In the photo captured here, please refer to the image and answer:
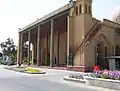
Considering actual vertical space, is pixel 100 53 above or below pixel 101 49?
below


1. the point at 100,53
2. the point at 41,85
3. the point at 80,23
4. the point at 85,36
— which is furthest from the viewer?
the point at 100,53

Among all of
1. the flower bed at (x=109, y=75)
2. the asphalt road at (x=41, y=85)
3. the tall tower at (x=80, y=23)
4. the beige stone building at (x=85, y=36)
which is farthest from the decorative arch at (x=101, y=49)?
the flower bed at (x=109, y=75)

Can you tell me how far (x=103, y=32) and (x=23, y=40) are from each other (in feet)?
86.4

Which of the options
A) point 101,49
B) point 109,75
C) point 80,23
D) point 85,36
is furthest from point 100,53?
point 109,75

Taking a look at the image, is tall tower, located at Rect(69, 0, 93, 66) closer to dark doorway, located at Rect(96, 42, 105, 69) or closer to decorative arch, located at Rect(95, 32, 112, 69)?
decorative arch, located at Rect(95, 32, 112, 69)

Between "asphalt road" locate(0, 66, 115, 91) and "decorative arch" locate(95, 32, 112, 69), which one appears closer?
"asphalt road" locate(0, 66, 115, 91)

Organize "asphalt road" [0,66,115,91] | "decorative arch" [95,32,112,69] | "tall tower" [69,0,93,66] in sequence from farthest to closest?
"decorative arch" [95,32,112,69], "tall tower" [69,0,93,66], "asphalt road" [0,66,115,91]

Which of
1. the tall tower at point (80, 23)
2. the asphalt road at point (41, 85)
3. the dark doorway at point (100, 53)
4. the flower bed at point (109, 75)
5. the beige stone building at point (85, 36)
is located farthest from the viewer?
the dark doorway at point (100, 53)

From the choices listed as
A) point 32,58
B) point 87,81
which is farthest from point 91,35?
point 32,58

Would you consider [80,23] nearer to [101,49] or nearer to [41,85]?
[101,49]

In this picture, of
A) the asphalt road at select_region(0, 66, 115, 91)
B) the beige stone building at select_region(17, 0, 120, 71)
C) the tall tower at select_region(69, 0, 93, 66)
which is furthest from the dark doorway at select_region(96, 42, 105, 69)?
the asphalt road at select_region(0, 66, 115, 91)

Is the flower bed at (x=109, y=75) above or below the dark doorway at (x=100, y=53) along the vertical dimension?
below

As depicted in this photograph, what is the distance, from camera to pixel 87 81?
15477mm

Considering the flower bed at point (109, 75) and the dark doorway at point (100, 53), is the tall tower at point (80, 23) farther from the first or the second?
the flower bed at point (109, 75)
